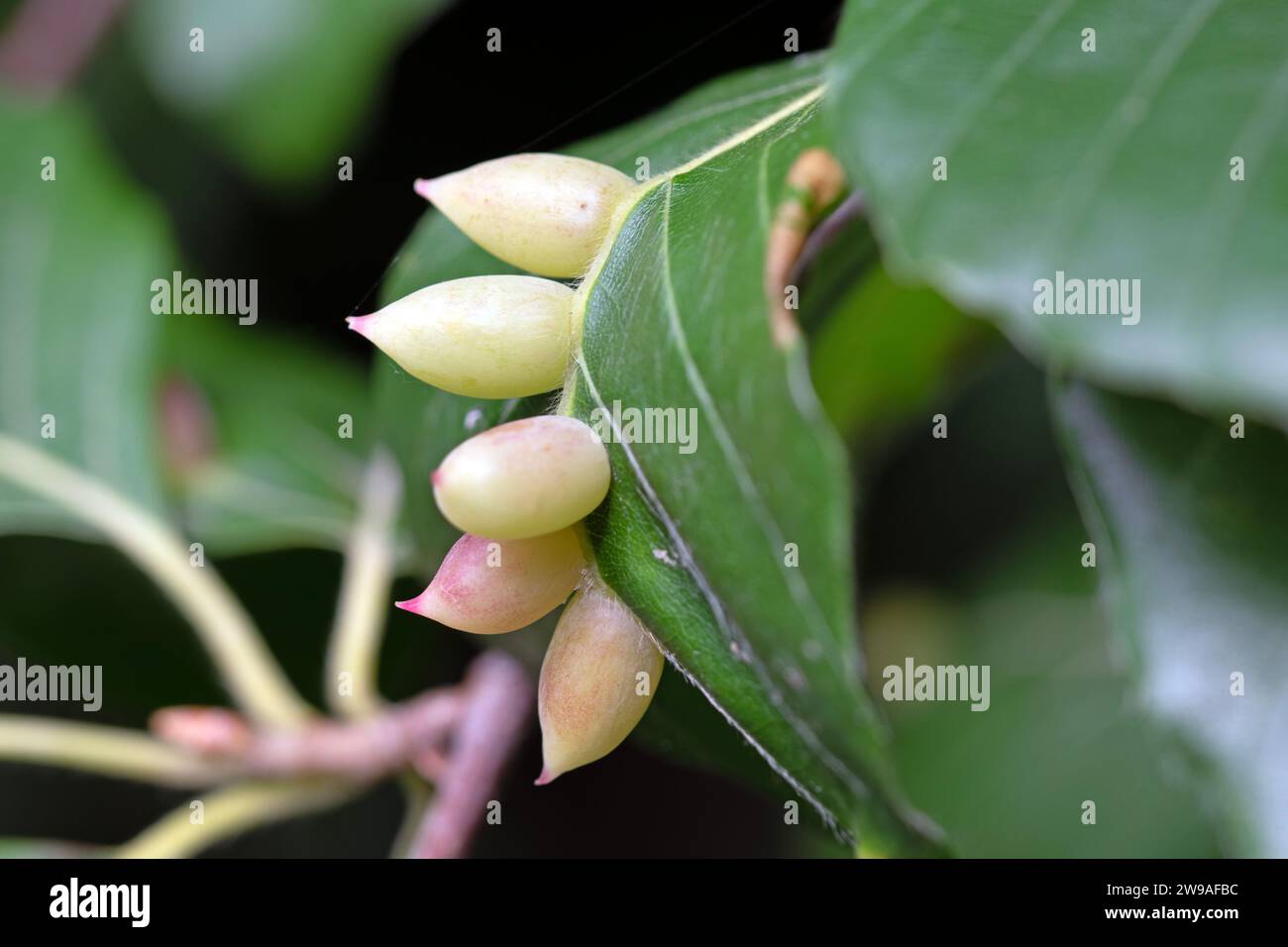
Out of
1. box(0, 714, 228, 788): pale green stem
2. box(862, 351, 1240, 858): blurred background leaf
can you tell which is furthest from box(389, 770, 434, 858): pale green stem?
box(862, 351, 1240, 858): blurred background leaf

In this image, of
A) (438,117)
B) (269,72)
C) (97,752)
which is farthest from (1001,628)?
(269,72)

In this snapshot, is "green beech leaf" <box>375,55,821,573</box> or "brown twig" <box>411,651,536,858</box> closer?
"green beech leaf" <box>375,55,821,573</box>

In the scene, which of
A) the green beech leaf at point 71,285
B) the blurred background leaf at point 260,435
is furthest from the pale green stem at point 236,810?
the green beech leaf at point 71,285

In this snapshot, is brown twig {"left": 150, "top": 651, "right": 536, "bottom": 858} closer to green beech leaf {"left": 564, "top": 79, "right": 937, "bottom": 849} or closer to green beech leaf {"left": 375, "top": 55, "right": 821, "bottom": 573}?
green beech leaf {"left": 375, "top": 55, "right": 821, "bottom": 573}

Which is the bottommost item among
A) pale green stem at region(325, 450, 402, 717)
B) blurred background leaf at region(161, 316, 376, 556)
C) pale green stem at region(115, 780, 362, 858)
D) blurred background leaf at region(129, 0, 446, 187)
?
pale green stem at region(115, 780, 362, 858)
